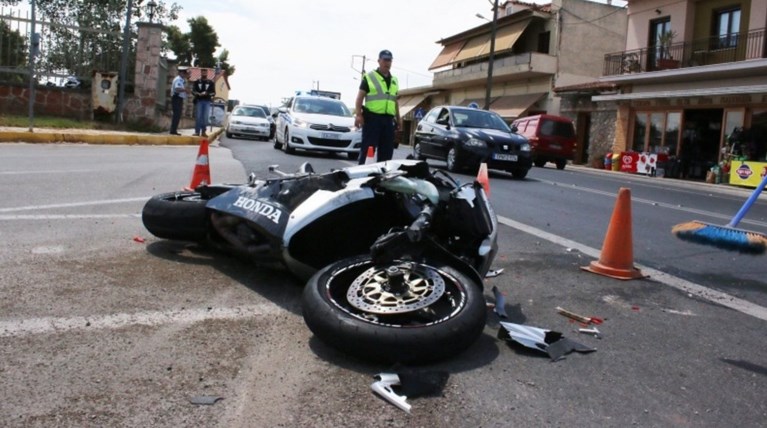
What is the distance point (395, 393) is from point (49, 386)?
1357 millimetres

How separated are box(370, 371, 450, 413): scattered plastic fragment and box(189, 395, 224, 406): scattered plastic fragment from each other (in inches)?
24.5

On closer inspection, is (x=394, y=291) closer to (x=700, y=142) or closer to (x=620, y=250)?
(x=620, y=250)

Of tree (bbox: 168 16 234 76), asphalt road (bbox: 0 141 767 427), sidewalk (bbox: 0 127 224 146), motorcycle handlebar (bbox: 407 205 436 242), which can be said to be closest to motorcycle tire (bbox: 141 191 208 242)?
asphalt road (bbox: 0 141 767 427)

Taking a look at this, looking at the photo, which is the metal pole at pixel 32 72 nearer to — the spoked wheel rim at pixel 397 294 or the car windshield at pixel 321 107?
the car windshield at pixel 321 107

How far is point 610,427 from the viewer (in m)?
2.54

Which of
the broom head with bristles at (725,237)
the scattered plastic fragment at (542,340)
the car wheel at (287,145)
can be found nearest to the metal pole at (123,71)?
the car wheel at (287,145)

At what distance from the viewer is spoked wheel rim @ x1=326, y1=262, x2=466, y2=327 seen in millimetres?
3168

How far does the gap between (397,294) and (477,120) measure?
476 inches

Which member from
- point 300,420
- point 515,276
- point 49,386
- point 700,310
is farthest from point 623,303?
point 49,386

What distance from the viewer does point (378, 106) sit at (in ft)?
27.7

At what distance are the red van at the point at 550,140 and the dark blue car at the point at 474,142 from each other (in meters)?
10.4

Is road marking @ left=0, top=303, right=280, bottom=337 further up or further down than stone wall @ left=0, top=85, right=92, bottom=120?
further down

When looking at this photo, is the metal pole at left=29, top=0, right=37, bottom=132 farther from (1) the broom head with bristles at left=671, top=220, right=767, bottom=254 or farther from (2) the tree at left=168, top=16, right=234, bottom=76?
(2) the tree at left=168, top=16, right=234, bottom=76

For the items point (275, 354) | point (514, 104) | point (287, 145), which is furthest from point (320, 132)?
point (514, 104)
